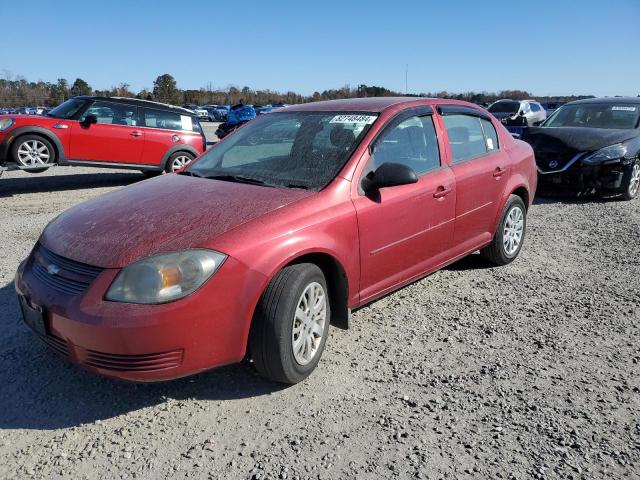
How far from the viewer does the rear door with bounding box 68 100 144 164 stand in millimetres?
9422

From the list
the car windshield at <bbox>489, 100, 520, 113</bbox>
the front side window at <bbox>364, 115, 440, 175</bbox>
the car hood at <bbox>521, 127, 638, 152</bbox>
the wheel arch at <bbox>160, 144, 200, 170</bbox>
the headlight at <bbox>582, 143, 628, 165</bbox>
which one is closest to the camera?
the front side window at <bbox>364, 115, 440, 175</bbox>

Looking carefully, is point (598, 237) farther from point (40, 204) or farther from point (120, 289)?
point (40, 204)

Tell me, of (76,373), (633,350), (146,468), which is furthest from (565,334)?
(76,373)

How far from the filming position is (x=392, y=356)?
3455 millimetres

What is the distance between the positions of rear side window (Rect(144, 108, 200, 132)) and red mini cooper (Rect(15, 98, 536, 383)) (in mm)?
6541

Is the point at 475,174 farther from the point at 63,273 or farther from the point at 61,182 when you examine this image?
the point at 61,182

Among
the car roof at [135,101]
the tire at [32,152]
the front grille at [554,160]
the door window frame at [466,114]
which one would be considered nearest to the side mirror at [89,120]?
the car roof at [135,101]

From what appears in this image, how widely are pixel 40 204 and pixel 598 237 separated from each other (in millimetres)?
7877

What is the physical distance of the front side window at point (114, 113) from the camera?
9.68 m

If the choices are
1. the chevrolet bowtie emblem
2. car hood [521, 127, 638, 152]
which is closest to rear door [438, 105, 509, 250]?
the chevrolet bowtie emblem

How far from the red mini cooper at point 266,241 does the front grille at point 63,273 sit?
0.04 ft

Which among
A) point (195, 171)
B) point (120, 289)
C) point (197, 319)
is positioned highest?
point (195, 171)

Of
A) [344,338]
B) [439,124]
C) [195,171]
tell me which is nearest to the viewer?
[344,338]

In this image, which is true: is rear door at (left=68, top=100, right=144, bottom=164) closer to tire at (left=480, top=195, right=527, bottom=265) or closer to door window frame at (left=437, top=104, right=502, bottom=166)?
door window frame at (left=437, top=104, right=502, bottom=166)
